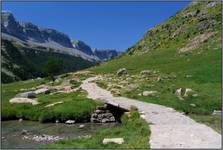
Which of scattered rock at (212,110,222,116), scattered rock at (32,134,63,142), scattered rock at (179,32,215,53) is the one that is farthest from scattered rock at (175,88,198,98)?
scattered rock at (179,32,215,53)

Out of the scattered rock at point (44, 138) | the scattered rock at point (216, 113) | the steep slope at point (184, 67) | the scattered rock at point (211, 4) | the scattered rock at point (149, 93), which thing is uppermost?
the scattered rock at point (211, 4)

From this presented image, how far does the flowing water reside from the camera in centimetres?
3628

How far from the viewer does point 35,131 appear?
43.8 m

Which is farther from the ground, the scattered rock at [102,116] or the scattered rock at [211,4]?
the scattered rock at [211,4]

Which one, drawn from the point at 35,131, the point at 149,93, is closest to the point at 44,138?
the point at 35,131

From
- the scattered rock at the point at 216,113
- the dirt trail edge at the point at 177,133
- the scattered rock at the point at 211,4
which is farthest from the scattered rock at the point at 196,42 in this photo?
the dirt trail edge at the point at 177,133

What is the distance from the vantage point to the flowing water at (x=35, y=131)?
36281 millimetres

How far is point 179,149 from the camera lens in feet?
74.1

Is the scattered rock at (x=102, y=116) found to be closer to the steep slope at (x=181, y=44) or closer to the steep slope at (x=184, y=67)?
the steep slope at (x=184, y=67)

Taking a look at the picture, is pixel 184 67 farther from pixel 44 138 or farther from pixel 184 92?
pixel 44 138

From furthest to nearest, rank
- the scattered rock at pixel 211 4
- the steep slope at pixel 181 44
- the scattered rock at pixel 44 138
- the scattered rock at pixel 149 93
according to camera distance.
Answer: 1. the scattered rock at pixel 211 4
2. the steep slope at pixel 181 44
3. the scattered rock at pixel 149 93
4. the scattered rock at pixel 44 138

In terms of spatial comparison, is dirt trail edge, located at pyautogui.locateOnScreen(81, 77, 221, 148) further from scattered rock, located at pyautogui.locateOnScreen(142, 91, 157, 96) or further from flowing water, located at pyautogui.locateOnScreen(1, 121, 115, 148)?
scattered rock, located at pyautogui.locateOnScreen(142, 91, 157, 96)

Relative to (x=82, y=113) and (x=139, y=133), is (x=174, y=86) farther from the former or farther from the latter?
(x=139, y=133)

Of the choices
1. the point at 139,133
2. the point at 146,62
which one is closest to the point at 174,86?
the point at 139,133
